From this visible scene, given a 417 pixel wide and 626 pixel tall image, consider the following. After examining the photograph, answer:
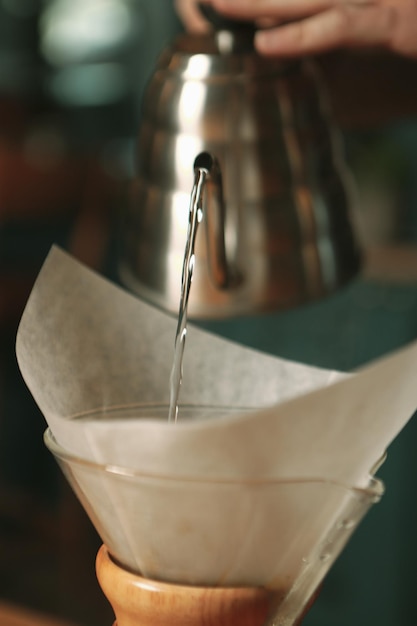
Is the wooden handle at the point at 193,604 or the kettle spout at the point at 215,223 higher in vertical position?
the kettle spout at the point at 215,223

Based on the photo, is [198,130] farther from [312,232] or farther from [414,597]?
[414,597]

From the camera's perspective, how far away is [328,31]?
74 centimetres

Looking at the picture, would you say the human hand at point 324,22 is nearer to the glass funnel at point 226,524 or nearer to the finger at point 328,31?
the finger at point 328,31

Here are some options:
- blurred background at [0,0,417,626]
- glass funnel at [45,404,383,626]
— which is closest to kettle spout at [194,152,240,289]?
glass funnel at [45,404,383,626]

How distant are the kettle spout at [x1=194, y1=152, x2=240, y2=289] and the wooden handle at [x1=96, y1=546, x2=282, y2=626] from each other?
281 millimetres

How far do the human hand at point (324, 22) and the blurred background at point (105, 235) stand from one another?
1.06ft

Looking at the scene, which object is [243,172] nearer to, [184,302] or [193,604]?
[184,302]

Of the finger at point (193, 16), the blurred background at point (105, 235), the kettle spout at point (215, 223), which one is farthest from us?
the blurred background at point (105, 235)

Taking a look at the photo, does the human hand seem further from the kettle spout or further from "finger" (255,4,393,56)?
the kettle spout

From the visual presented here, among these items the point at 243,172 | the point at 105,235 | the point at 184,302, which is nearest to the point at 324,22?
the point at 243,172

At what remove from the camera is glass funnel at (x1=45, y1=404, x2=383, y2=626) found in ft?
1.35

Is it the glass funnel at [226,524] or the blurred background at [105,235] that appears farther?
the blurred background at [105,235]

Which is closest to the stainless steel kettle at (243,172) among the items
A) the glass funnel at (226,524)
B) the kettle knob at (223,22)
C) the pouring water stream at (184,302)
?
the kettle knob at (223,22)

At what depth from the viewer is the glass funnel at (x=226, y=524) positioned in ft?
1.35
